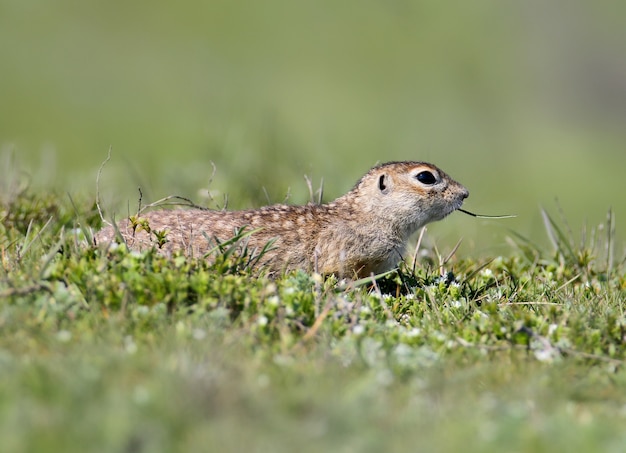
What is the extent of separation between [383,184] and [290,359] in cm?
352

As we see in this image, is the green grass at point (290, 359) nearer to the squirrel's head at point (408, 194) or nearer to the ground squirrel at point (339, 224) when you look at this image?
the ground squirrel at point (339, 224)

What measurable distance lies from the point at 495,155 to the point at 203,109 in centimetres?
977

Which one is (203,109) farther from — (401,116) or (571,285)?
(571,285)

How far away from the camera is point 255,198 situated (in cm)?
994

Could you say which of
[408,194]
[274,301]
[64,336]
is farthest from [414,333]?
[408,194]

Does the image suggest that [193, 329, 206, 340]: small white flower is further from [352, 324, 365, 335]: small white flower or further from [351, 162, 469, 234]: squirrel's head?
[351, 162, 469, 234]: squirrel's head

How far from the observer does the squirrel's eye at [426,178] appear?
8148mm

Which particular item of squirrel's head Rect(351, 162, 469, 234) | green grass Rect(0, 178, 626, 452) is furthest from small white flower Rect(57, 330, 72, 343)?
squirrel's head Rect(351, 162, 469, 234)

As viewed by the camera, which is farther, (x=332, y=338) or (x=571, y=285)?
(x=571, y=285)

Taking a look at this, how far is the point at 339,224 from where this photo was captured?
779 centimetres

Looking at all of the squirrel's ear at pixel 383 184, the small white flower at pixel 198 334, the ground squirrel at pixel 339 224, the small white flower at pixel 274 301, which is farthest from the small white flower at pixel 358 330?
the squirrel's ear at pixel 383 184

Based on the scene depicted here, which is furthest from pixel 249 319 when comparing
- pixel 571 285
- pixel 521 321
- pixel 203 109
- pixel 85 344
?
pixel 203 109

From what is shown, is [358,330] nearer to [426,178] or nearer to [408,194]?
[408,194]

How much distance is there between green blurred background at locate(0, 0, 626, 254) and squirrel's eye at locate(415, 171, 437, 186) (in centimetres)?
1112
